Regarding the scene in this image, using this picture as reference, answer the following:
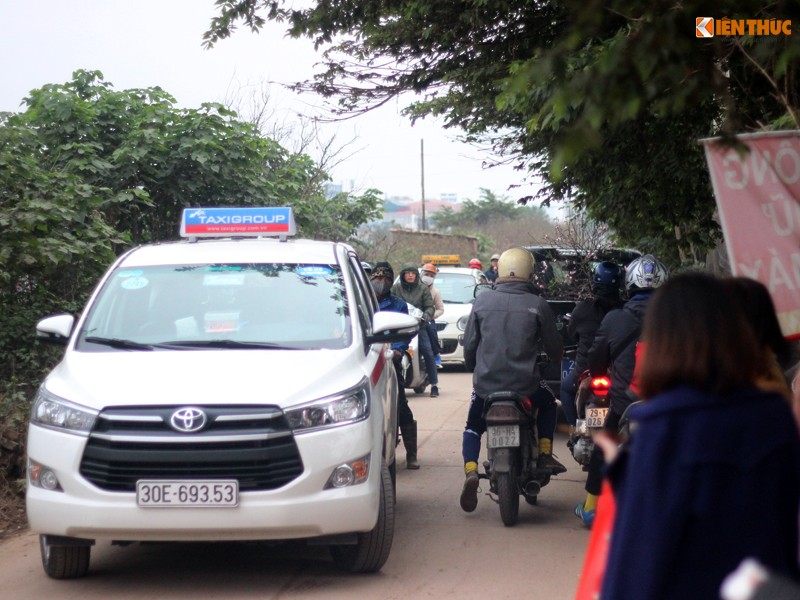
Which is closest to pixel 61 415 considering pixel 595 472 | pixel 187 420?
pixel 187 420

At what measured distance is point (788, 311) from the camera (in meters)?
4.64

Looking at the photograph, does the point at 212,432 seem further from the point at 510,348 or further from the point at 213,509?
the point at 510,348

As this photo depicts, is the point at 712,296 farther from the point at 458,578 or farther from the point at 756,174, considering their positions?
the point at 458,578

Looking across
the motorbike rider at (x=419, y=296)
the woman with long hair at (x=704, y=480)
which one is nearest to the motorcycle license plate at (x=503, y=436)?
the woman with long hair at (x=704, y=480)

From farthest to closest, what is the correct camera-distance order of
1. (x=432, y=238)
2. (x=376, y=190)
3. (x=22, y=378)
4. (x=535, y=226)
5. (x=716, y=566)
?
(x=535, y=226), (x=432, y=238), (x=376, y=190), (x=22, y=378), (x=716, y=566)

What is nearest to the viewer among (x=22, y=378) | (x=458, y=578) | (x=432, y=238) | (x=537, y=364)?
(x=458, y=578)

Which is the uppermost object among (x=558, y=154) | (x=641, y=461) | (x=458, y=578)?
(x=558, y=154)

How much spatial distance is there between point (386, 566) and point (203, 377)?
168 cm

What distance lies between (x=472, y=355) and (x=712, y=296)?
526 cm

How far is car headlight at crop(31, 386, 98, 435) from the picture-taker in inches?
222

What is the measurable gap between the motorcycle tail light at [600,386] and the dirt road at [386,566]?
963 mm

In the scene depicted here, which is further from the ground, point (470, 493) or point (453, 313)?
point (453, 313)

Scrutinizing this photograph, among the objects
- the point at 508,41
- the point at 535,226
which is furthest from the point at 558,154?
the point at 535,226

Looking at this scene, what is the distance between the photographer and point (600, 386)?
7.44 metres
